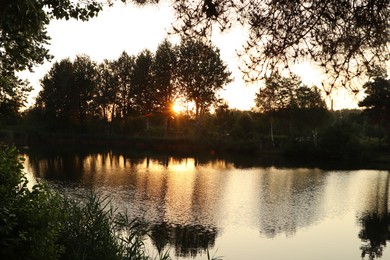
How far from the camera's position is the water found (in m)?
14.0

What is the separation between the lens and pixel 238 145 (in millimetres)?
46656

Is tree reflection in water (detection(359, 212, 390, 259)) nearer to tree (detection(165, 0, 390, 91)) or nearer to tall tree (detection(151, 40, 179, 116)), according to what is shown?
tree (detection(165, 0, 390, 91))

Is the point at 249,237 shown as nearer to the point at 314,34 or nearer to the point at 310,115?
the point at 314,34

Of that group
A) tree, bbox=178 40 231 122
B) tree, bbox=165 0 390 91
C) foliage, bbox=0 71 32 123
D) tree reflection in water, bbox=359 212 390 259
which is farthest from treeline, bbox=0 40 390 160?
tree, bbox=165 0 390 91

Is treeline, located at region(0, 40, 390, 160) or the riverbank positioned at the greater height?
treeline, located at region(0, 40, 390, 160)

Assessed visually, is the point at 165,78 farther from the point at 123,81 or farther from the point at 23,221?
the point at 23,221

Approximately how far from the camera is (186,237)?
14.2m

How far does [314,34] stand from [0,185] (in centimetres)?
386

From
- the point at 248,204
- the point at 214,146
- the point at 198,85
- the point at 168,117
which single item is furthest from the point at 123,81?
the point at 248,204

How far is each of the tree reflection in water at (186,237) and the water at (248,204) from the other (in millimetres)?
35

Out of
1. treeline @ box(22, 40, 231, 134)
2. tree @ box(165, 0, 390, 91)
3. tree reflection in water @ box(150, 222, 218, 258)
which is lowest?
tree reflection in water @ box(150, 222, 218, 258)

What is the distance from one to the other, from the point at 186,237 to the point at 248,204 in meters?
6.49

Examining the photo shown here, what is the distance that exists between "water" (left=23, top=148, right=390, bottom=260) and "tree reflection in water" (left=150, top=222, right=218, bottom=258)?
3cm

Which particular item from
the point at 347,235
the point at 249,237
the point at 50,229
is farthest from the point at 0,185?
the point at 347,235
